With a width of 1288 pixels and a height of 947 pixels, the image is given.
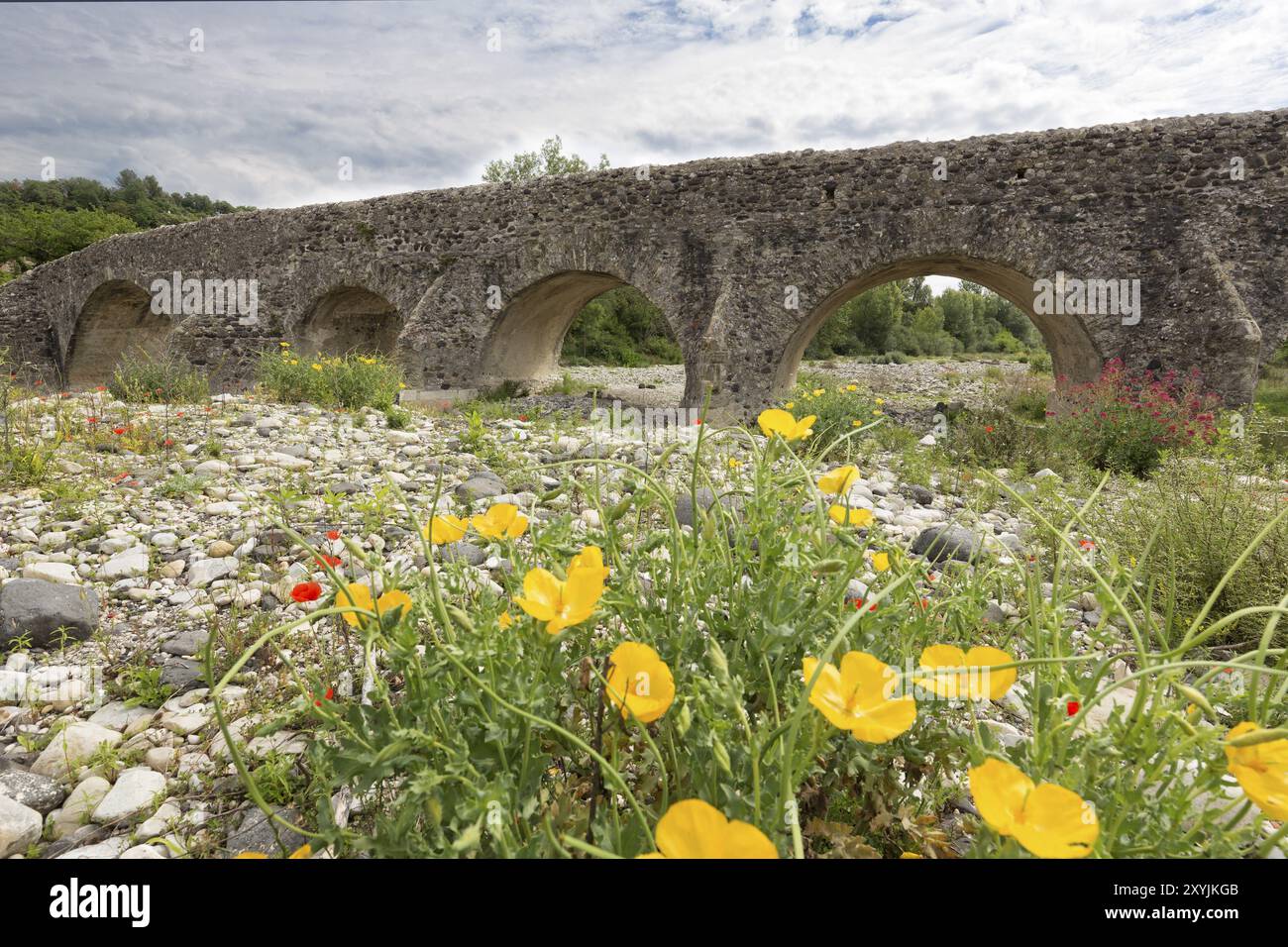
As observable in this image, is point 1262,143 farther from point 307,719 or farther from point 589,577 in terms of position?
point 307,719

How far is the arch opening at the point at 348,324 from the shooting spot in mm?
12195

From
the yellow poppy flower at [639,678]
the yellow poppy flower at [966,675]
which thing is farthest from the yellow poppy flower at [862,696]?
the yellow poppy flower at [639,678]

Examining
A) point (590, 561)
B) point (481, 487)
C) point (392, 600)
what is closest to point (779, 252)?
point (481, 487)

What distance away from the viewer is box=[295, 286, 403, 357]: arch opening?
12195mm

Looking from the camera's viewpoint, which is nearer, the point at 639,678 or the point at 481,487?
the point at 639,678

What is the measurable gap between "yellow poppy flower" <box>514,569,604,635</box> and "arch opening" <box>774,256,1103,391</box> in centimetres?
837

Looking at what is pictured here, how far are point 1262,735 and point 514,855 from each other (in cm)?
94

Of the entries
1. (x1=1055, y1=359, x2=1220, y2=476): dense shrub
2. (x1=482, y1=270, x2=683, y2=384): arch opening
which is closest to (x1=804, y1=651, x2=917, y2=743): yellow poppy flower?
(x1=1055, y1=359, x2=1220, y2=476): dense shrub

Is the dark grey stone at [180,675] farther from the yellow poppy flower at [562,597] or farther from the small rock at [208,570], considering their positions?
the yellow poppy flower at [562,597]

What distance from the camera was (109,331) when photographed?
55.4 feet

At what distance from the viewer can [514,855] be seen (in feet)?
2.85

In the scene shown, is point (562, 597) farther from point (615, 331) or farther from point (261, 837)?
point (615, 331)

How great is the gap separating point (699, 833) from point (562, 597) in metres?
0.45
